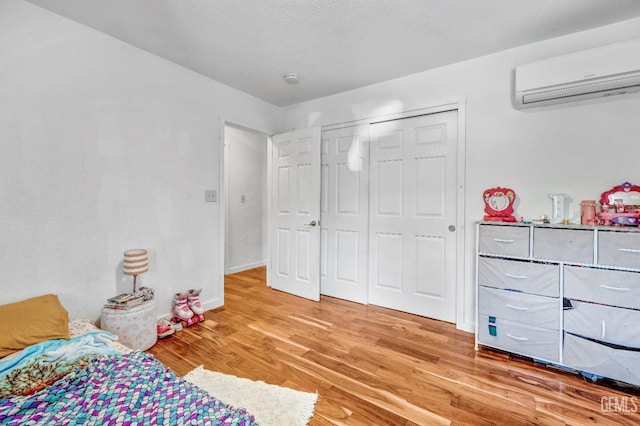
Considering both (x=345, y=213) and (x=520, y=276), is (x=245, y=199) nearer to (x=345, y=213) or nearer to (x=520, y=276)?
(x=345, y=213)

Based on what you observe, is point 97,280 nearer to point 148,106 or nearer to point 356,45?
point 148,106

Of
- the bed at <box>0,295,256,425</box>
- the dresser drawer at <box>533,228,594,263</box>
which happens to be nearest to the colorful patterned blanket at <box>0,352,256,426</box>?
the bed at <box>0,295,256,425</box>

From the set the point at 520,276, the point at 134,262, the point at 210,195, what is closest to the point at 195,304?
the point at 134,262

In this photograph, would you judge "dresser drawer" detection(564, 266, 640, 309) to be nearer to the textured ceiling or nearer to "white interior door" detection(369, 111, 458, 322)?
"white interior door" detection(369, 111, 458, 322)

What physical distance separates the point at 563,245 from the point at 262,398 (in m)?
2.24

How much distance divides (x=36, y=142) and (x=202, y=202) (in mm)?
1307

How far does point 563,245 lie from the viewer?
1.94m

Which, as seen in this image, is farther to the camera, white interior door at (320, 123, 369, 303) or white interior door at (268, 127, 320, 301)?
white interior door at (268, 127, 320, 301)

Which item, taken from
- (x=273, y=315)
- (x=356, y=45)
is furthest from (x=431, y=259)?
(x=356, y=45)

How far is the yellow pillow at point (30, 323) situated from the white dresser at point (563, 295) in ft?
9.69

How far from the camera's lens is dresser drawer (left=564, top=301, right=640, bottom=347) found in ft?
5.66

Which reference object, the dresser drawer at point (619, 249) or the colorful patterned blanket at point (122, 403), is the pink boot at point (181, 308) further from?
the dresser drawer at point (619, 249)

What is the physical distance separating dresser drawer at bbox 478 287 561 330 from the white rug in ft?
4.96

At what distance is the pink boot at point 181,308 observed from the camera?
262 centimetres
